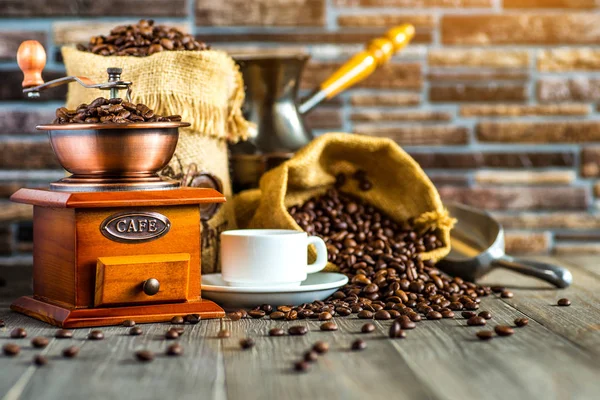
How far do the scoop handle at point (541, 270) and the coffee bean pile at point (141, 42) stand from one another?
0.89 m

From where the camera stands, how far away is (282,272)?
1.59 m

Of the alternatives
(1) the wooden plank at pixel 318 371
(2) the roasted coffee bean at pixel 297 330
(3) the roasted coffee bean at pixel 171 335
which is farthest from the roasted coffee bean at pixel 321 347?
(3) the roasted coffee bean at pixel 171 335

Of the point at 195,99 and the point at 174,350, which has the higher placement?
the point at 195,99

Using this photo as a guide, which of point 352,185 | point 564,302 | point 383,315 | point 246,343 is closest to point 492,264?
point 564,302

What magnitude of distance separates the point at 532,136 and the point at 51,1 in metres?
1.55

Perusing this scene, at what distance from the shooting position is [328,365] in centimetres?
120

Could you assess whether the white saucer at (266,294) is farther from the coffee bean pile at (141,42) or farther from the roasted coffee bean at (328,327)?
the coffee bean pile at (141,42)

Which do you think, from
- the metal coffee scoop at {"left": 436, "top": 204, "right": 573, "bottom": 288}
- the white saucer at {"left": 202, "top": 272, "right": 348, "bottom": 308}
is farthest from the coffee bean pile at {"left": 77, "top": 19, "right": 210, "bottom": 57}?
the metal coffee scoop at {"left": 436, "top": 204, "right": 573, "bottom": 288}

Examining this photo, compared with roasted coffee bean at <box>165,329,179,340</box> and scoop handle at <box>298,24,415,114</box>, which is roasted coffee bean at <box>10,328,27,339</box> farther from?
scoop handle at <box>298,24,415,114</box>

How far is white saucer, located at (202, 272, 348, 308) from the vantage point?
1.56 metres

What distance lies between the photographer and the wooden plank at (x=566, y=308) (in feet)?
4.65

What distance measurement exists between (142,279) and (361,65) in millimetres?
1018

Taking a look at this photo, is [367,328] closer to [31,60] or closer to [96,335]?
[96,335]

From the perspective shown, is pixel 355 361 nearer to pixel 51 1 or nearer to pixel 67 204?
pixel 67 204
